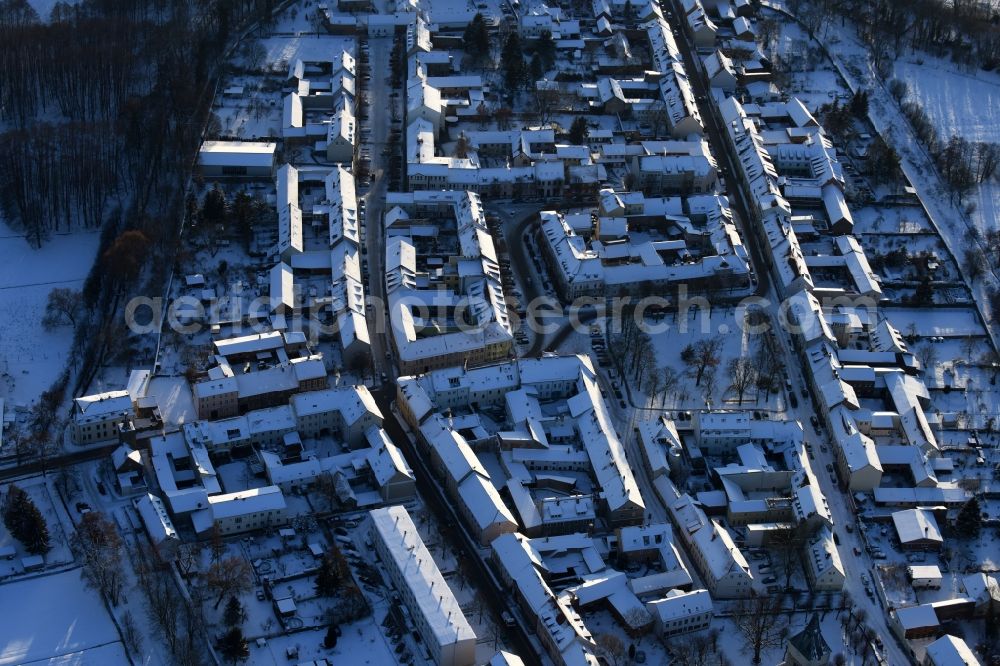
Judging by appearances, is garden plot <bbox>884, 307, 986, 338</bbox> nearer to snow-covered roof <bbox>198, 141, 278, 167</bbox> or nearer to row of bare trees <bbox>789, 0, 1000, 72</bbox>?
row of bare trees <bbox>789, 0, 1000, 72</bbox>

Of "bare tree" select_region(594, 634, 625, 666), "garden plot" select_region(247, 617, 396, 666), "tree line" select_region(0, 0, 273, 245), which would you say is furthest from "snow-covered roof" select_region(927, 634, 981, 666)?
"tree line" select_region(0, 0, 273, 245)

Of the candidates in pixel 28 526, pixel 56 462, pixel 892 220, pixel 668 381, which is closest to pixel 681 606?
pixel 668 381

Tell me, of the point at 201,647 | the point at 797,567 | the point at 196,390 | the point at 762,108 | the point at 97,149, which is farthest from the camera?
the point at 762,108

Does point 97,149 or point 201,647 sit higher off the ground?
point 97,149

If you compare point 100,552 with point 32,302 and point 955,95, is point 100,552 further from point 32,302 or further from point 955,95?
point 955,95

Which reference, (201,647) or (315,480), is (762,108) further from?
(201,647)

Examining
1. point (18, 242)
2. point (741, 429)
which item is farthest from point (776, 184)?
point (18, 242)
